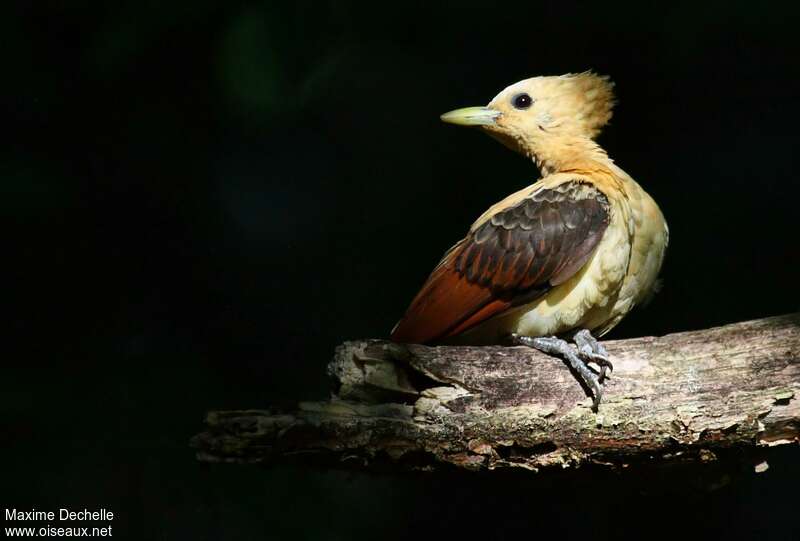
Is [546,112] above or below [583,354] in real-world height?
above

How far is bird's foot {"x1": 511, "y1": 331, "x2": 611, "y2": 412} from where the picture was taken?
3.05 meters

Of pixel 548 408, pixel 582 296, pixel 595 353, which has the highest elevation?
pixel 582 296

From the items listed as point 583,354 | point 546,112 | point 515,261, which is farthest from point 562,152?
point 583,354

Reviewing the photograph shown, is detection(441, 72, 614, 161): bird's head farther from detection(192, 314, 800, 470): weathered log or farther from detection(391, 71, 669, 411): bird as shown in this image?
detection(192, 314, 800, 470): weathered log

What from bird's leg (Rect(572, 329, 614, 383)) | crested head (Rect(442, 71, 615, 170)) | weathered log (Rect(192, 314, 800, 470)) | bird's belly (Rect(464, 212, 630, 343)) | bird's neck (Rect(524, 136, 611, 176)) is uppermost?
crested head (Rect(442, 71, 615, 170))

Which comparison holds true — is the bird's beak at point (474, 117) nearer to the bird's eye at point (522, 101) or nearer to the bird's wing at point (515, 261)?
the bird's eye at point (522, 101)

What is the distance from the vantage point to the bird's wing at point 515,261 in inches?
137

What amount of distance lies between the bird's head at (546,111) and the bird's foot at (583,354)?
44.6 inches

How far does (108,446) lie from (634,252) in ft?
8.87

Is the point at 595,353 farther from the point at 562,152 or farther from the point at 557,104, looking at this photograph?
the point at 557,104

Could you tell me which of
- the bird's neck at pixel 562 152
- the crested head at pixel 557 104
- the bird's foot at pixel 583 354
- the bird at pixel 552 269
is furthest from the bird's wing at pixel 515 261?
the crested head at pixel 557 104

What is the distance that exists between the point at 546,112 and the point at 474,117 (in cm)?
35

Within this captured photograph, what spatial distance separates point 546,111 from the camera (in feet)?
13.6

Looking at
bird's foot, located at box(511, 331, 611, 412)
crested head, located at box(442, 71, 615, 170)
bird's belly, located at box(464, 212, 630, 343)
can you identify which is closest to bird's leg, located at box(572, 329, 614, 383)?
bird's foot, located at box(511, 331, 611, 412)
